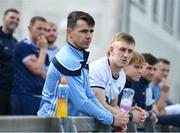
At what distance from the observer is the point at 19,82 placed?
1081cm

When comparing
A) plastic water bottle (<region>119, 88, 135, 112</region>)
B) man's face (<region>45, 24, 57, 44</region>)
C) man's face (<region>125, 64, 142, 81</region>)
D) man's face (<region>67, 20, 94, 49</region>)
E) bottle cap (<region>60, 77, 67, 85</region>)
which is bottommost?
plastic water bottle (<region>119, 88, 135, 112</region>)

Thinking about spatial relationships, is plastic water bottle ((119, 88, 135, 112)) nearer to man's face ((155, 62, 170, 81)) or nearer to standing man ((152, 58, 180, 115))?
standing man ((152, 58, 180, 115))

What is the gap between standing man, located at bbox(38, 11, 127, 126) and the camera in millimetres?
7387

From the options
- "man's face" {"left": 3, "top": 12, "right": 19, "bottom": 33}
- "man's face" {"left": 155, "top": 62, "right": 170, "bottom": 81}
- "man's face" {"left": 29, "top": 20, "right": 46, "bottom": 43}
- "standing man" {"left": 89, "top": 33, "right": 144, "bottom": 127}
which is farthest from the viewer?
"man's face" {"left": 155, "top": 62, "right": 170, "bottom": 81}

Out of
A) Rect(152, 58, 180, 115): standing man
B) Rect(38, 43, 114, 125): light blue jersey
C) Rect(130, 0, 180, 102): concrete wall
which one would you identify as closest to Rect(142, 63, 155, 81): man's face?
Rect(152, 58, 180, 115): standing man

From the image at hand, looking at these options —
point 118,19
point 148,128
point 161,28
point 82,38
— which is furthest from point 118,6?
point 82,38

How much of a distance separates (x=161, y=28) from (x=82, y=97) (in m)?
25.7

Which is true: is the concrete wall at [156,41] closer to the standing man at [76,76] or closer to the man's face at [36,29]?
the man's face at [36,29]

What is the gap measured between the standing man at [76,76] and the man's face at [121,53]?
80 centimetres

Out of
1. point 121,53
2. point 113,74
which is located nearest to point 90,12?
point 121,53

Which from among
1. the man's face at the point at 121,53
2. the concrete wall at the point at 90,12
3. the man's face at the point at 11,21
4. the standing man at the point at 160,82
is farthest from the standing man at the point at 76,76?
the concrete wall at the point at 90,12

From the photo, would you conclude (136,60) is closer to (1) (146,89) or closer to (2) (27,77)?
(1) (146,89)

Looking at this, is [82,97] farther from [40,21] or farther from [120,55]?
[40,21]

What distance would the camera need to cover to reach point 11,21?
36.5 feet
